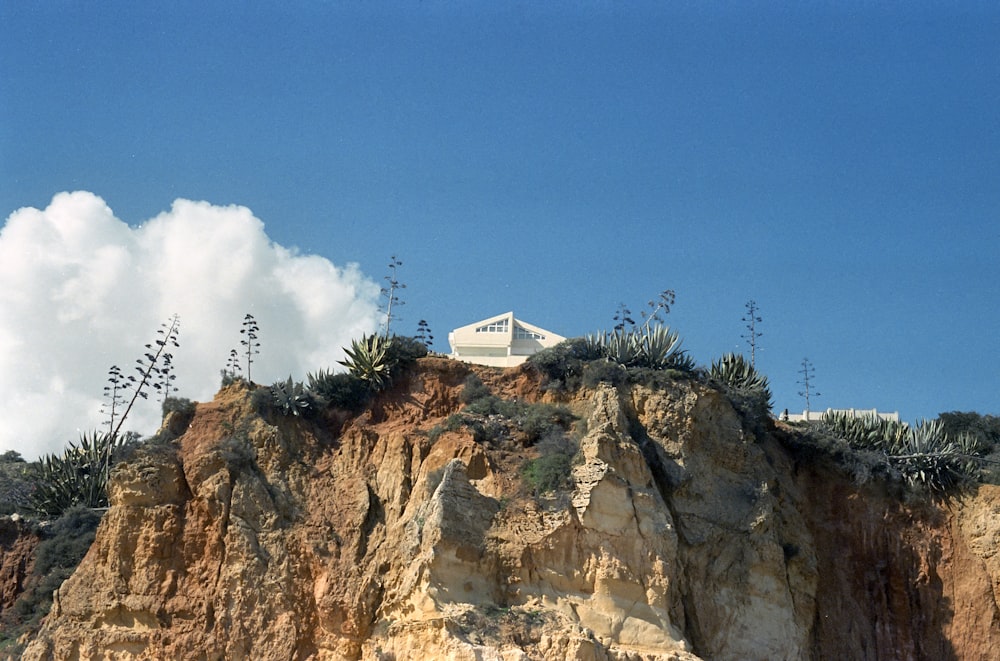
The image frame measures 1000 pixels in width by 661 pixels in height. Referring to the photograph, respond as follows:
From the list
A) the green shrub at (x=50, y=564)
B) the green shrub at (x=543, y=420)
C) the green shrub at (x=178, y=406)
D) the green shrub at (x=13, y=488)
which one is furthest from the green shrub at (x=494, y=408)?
the green shrub at (x=13, y=488)

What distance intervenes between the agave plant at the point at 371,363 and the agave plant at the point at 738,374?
7795 millimetres

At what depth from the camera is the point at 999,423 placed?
35.2 meters

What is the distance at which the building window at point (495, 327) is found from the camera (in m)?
38.1

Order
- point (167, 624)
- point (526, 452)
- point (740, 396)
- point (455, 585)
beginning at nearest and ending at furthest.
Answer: point (455, 585) < point (167, 624) < point (526, 452) < point (740, 396)

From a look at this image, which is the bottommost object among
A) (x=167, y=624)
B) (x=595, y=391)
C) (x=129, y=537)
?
(x=167, y=624)

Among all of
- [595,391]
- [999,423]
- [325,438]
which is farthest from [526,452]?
[999,423]

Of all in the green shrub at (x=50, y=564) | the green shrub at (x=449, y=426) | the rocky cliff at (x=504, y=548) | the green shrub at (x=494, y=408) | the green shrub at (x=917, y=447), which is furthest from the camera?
the green shrub at (x=917, y=447)

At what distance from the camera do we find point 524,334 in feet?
124

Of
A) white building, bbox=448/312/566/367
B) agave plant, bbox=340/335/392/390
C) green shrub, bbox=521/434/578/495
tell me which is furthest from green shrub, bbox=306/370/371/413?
white building, bbox=448/312/566/367

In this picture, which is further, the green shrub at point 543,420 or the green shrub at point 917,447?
the green shrub at point 917,447

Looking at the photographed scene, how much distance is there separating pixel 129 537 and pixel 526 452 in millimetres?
8019

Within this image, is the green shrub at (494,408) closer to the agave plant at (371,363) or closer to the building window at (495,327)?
the agave plant at (371,363)

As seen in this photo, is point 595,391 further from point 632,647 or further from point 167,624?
point 167,624

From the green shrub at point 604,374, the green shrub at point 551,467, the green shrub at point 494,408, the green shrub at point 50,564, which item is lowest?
the green shrub at point 50,564
